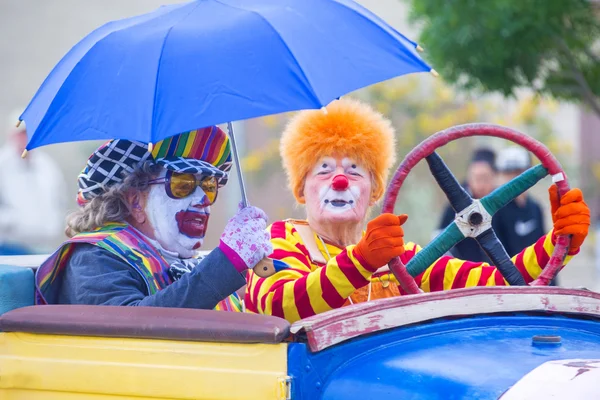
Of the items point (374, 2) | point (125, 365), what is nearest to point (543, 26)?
point (125, 365)

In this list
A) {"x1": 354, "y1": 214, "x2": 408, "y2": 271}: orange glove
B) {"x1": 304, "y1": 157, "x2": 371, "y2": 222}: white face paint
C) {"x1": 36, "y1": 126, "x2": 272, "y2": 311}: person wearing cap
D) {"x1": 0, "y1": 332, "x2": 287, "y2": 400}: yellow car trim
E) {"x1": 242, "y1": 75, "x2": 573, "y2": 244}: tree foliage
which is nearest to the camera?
{"x1": 0, "y1": 332, "x2": 287, "y2": 400}: yellow car trim

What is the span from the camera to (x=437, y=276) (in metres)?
3.50

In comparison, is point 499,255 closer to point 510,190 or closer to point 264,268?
point 510,190

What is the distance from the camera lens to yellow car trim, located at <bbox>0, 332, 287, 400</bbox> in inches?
91.4

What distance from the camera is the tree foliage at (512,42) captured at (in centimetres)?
734

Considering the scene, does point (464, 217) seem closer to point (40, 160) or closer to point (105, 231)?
point (105, 231)

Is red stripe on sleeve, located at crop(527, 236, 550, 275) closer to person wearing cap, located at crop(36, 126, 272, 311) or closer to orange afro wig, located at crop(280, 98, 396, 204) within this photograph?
orange afro wig, located at crop(280, 98, 396, 204)

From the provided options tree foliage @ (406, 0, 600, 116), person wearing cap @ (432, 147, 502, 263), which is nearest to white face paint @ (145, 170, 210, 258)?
person wearing cap @ (432, 147, 502, 263)

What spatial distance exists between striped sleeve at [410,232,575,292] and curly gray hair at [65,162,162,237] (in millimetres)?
971

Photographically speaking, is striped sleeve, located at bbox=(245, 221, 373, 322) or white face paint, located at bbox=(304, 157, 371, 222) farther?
white face paint, located at bbox=(304, 157, 371, 222)

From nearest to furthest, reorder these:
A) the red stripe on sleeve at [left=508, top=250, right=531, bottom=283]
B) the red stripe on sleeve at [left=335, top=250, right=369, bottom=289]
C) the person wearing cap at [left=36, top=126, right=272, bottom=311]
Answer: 1. the red stripe on sleeve at [left=335, top=250, right=369, bottom=289]
2. the person wearing cap at [left=36, top=126, right=272, bottom=311]
3. the red stripe on sleeve at [left=508, top=250, right=531, bottom=283]

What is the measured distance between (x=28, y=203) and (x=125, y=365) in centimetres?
501

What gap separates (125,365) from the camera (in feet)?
8.16

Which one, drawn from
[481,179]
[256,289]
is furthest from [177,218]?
[481,179]
